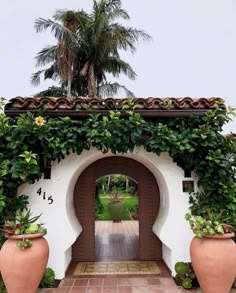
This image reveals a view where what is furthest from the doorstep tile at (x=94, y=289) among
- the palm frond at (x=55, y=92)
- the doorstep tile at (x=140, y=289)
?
the palm frond at (x=55, y=92)

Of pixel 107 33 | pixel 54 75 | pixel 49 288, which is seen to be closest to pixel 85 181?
pixel 49 288

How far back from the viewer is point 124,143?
4.89 m

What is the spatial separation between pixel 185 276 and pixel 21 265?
3.07m

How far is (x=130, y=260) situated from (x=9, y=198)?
349cm

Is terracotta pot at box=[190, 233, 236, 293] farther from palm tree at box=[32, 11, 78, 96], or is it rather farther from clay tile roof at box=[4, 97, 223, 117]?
palm tree at box=[32, 11, 78, 96]

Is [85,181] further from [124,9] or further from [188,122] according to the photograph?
[124,9]

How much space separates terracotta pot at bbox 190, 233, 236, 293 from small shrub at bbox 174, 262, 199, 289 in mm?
498

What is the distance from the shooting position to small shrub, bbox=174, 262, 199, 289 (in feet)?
15.6

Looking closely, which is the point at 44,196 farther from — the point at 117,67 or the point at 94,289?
the point at 117,67

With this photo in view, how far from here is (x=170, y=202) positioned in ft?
17.5

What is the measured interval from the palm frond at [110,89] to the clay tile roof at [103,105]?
42.7 ft

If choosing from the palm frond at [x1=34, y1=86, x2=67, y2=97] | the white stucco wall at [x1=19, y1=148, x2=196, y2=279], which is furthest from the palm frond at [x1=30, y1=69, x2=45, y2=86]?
the white stucco wall at [x1=19, y1=148, x2=196, y2=279]

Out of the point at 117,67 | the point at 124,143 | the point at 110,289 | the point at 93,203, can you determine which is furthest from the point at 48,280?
the point at 117,67

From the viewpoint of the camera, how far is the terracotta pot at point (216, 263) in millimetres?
4113
